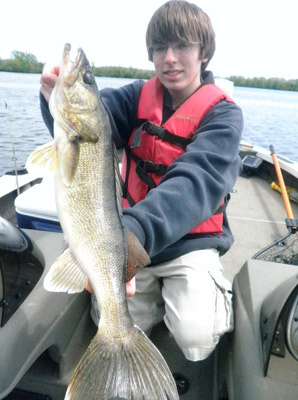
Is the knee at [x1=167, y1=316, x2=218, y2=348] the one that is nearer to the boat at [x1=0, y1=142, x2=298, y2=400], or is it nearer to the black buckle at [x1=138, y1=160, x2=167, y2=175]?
the boat at [x1=0, y1=142, x2=298, y2=400]

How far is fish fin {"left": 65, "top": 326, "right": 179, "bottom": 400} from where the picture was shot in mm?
1502

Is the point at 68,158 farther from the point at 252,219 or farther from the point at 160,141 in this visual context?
the point at 252,219

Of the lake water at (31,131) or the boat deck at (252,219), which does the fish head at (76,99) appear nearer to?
the boat deck at (252,219)

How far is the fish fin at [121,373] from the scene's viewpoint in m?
1.50

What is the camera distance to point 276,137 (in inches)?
704

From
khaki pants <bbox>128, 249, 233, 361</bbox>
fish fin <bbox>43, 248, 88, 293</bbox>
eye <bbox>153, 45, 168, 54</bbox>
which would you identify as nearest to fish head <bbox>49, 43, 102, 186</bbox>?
fish fin <bbox>43, 248, 88, 293</bbox>

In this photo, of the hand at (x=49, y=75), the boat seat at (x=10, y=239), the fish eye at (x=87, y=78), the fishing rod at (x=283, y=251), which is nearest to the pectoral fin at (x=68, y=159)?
the fish eye at (x=87, y=78)

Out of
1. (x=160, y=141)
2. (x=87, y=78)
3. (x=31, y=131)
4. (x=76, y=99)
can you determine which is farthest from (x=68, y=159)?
(x=31, y=131)

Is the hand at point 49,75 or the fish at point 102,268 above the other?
the hand at point 49,75

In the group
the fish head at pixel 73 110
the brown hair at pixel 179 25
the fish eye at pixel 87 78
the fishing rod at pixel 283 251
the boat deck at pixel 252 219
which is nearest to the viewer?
the fish head at pixel 73 110

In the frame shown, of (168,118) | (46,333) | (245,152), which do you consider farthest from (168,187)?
(245,152)

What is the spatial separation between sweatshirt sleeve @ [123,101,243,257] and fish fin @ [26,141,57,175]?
1.55ft

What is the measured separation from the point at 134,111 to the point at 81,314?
5.59ft

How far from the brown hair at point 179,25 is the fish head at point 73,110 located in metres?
0.99
